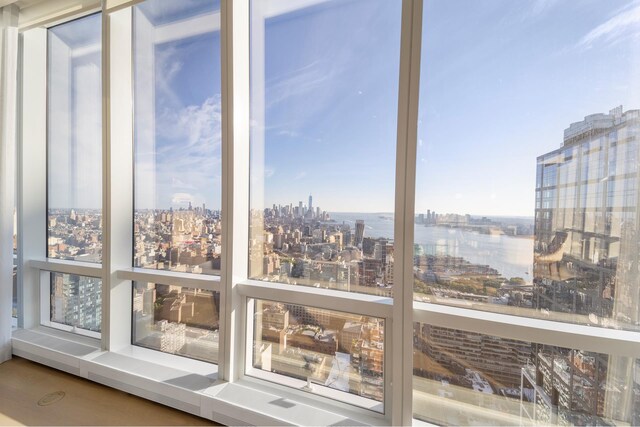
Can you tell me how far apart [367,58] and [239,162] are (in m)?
1.05

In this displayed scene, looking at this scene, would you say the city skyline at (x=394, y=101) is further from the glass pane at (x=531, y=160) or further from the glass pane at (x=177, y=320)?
the glass pane at (x=177, y=320)

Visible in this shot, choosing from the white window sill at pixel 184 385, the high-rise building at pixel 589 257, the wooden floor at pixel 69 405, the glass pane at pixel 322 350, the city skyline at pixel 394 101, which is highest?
the city skyline at pixel 394 101

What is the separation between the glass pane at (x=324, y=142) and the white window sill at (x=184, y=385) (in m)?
0.73

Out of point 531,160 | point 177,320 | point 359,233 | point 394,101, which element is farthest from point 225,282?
point 531,160

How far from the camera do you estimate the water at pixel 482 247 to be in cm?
132

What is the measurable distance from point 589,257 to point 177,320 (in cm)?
265

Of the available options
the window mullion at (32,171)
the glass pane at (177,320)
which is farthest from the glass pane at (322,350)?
the window mullion at (32,171)

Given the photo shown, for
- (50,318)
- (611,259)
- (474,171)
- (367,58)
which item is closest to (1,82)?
(50,318)

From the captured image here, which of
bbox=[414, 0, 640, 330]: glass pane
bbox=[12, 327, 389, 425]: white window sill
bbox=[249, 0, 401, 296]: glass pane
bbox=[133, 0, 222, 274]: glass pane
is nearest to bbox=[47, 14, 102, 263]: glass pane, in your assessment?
bbox=[133, 0, 222, 274]: glass pane

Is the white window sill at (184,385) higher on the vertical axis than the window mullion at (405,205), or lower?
lower

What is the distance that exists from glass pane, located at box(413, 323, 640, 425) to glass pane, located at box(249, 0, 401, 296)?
1.54ft

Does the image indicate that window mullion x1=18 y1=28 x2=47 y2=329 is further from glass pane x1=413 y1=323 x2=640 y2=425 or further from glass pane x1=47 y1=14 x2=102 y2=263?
glass pane x1=413 y1=323 x2=640 y2=425

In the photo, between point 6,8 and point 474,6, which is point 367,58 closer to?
point 474,6

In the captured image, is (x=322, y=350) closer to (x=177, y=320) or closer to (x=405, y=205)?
(x=405, y=205)
